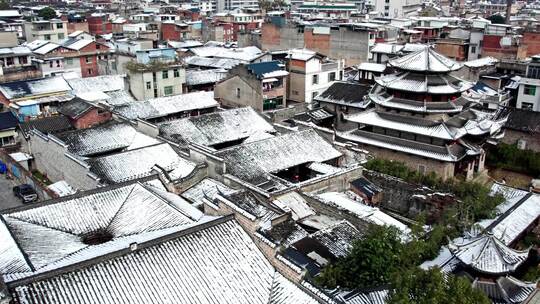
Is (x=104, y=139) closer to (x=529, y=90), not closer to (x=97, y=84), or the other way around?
(x=97, y=84)

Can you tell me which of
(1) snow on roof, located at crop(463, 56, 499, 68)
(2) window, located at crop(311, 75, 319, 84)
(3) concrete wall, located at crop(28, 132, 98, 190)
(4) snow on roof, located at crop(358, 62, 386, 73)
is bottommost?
(3) concrete wall, located at crop(28, 132, 98, 190)

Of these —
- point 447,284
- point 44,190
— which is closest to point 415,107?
point 447,284

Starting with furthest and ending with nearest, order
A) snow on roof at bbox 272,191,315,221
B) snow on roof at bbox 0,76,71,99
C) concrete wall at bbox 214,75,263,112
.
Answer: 1. concrete wall at bbox 214,75,263,112
2. snow on roof at bbox 0,76,71,99
3. snow on roof at bbox 272,191,315,221

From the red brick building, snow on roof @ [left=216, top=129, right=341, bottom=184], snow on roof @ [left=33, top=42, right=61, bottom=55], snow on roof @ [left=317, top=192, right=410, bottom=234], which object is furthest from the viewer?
the red brick building

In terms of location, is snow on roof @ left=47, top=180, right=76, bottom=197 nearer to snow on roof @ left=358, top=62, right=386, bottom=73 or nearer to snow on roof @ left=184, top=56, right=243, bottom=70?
snow on roof @ left=358, top=62, right=386, bottom=73

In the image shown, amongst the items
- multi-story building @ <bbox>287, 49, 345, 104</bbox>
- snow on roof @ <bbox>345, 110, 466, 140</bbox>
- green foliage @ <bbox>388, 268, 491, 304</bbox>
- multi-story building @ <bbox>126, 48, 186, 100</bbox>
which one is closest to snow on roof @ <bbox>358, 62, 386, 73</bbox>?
multi-story building @ <bbox>287, 49, 345, 104</bbox>

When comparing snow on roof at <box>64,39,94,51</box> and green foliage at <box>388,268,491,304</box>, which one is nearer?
green foliage at <box>388,268,491,304</box>

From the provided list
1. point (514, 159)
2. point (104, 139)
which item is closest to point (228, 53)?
point (104, 139)
